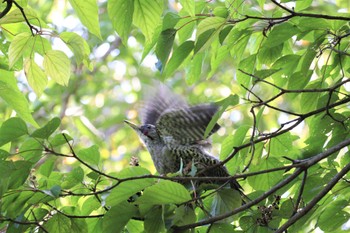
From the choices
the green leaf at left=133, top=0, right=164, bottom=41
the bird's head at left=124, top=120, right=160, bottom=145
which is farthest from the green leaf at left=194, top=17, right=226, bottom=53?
the bird's head at left=124, top=120, right=160, bottom=145

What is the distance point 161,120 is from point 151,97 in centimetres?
18

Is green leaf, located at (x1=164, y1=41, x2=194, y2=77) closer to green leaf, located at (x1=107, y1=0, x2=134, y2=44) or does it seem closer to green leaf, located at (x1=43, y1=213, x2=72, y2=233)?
green leaf, located at (x1=107, y1=0, x2=134, y2=44)

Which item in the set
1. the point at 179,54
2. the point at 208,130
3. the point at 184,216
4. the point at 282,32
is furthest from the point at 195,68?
the point at 184,216

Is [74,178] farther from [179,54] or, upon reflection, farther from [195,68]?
[195,68]

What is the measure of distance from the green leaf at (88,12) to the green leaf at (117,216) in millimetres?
392

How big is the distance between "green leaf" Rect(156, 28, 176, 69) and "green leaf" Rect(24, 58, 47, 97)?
1.12 ft

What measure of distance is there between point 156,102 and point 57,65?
0.65 metres

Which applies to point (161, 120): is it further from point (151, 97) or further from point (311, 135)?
point (311, 135)

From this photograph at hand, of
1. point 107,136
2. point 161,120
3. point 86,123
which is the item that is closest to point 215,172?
point 161,120

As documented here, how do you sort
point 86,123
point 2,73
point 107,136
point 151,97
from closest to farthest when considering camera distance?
1. point 2,73
2. point 151,97
3. point 86,123
4. point 107,136

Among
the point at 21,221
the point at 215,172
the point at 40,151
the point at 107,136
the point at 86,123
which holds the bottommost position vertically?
the point at 21,221

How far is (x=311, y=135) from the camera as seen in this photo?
1.68m

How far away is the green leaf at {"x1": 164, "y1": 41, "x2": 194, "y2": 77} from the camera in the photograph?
157 centimetres

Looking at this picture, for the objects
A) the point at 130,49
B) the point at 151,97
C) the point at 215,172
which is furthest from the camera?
the point at 130,49
